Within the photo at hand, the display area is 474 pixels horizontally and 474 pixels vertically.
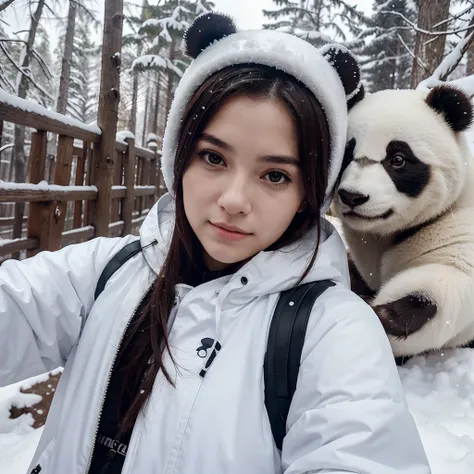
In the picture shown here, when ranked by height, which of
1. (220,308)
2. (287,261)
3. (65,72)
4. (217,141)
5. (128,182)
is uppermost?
(65,72)

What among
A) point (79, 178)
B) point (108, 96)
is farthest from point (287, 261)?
point (108, 96)

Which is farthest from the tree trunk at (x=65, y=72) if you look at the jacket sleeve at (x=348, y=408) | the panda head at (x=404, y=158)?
the jacket sleeve at (x=348, y=408)

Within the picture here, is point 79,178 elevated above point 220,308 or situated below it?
above

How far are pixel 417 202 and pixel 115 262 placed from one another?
50.5 inches

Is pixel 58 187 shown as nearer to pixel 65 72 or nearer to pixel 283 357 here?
pixel 283 357

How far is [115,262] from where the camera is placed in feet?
4.40

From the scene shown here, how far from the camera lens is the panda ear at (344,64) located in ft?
4.38

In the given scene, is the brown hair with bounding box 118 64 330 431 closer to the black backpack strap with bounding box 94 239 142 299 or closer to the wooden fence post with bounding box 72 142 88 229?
the black backpack strap with bounding box 94 239 142 299

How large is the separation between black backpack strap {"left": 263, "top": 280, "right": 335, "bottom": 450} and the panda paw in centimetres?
68

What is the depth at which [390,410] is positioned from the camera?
0.88 m

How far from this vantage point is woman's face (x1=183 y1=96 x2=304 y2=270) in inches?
42.6

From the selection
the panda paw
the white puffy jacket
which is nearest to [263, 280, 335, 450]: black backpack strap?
the white puffy jacket

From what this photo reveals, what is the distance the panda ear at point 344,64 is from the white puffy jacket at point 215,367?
541 mm

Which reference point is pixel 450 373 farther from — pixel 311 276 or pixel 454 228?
pixel 311 276
